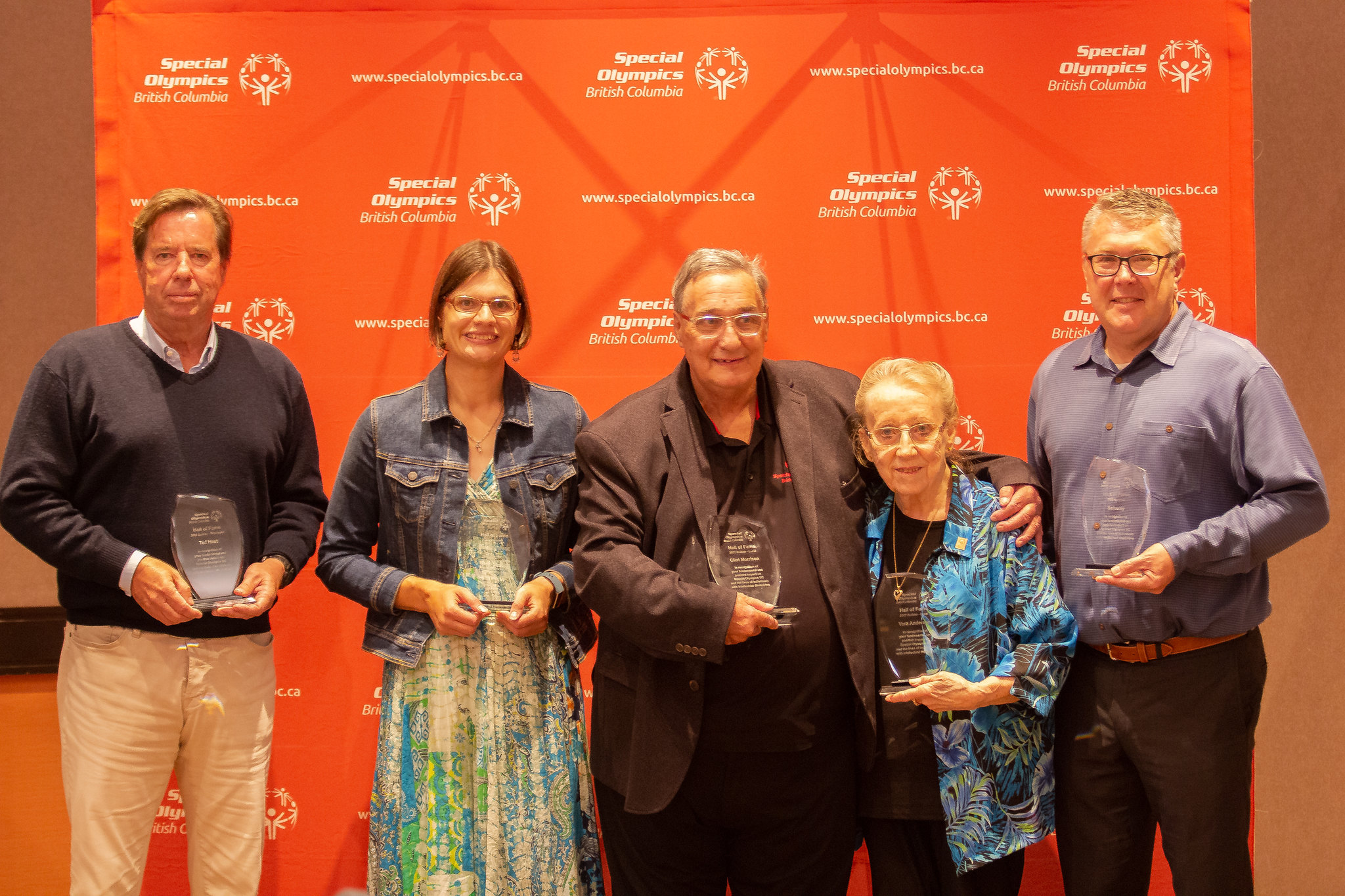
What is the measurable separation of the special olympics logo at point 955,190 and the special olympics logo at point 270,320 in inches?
86.3

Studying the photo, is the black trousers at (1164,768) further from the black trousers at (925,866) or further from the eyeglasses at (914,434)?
the eyeglasses at (914,434)

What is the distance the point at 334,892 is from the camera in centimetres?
318

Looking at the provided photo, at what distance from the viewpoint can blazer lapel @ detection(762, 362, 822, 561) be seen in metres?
1.99

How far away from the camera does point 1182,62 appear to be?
3127 mm

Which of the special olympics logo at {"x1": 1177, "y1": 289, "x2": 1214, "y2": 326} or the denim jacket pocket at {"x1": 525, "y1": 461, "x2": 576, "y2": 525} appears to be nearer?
the denim jacket pocket at {"x1": 525, "y1": 461, "x2": 576, "y2": 525}

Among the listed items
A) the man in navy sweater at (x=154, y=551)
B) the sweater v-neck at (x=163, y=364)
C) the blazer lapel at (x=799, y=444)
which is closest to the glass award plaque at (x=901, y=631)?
the blazer lapel at (x=799, y=444)

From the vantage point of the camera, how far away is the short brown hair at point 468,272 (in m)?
2.23

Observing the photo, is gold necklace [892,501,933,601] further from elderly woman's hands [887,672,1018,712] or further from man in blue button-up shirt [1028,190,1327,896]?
man in blue button-up shirt [1028,190,1327,896]

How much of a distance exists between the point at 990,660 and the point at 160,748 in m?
1.96

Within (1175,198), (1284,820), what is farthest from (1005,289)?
(1284,820)

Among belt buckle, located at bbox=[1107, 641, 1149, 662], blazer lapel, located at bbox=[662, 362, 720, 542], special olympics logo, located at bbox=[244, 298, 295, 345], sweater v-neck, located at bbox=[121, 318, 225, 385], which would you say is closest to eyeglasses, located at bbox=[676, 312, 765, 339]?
blazer lapel, located at bbox=[662, 362, 720, 542]

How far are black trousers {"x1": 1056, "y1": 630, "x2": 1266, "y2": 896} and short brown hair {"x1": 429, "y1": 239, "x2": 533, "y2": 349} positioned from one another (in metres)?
1.61

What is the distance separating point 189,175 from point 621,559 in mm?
2284

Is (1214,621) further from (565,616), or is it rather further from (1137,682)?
(565,616)
